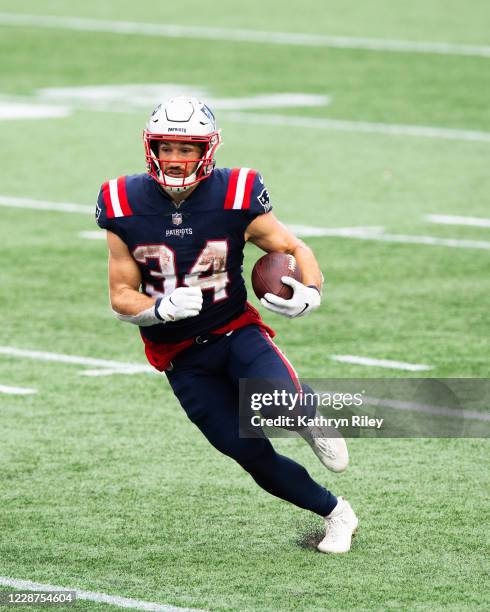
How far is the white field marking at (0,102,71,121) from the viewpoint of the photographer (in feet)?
61.8

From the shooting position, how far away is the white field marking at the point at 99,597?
566cm

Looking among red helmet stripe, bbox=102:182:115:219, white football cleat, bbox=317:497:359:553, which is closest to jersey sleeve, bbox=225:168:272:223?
red helmet stripe, bbox=102:182:115:219

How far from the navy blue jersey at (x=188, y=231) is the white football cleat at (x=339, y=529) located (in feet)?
2.85

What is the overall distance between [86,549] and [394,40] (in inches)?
784

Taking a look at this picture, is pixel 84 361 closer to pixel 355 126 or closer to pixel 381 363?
pixel 381 363

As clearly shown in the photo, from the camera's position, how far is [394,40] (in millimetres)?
25438

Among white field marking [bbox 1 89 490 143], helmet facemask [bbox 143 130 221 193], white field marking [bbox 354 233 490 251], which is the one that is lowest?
white field marking [bbox 1 89 490 143]

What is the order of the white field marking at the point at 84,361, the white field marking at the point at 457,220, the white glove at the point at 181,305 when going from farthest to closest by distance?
1. the white field marking at the point at 457,220
2. the white field marking at the point at 84,361
3. the white glove at the point at 181,305

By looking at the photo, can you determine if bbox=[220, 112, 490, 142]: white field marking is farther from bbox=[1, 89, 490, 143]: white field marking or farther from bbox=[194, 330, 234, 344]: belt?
bbox=[194, 330, 234, 344]: belt

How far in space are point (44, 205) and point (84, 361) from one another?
502 cm

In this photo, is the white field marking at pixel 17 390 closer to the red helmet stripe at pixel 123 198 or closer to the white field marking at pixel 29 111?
the red helmet stripe at pixel 123 198

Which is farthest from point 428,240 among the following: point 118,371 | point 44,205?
point 118,371

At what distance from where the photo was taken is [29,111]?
19.2m

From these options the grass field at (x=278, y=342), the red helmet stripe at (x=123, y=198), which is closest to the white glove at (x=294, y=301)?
the red helmet stripe at (x=123, y=198)
